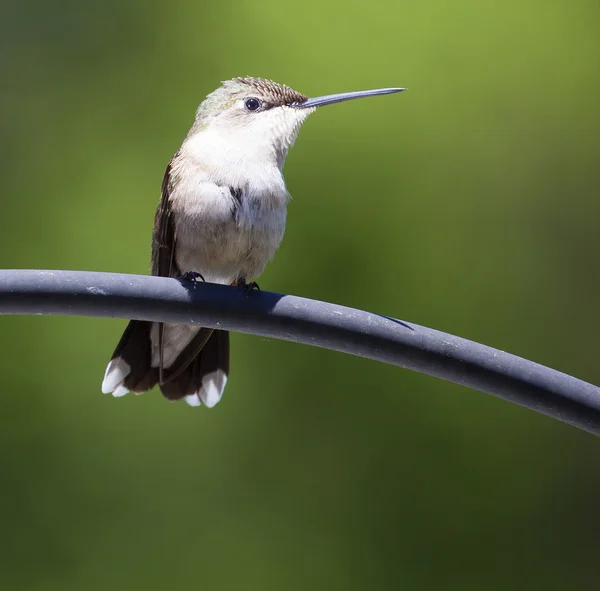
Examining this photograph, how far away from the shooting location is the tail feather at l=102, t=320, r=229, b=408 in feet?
5.65

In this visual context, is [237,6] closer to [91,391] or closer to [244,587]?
[91,391]

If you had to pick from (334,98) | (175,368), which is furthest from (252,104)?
(175,368)

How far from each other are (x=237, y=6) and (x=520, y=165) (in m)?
1.21

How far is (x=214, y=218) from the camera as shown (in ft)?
5.16

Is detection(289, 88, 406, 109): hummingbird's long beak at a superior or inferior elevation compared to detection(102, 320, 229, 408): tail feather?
superior

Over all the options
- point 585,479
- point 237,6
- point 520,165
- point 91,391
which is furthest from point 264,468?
point 237,6

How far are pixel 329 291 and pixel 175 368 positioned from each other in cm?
153

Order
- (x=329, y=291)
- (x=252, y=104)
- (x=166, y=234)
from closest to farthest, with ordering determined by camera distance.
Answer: (x=166, y=234) < (x=252, y=104) < (x=329, y=291)

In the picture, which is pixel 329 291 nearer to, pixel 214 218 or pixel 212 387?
pixel 212 387

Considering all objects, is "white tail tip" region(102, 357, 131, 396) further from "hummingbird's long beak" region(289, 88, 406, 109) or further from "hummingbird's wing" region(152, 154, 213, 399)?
"hummingbird's long beak" region(289, 88, 406, 109)

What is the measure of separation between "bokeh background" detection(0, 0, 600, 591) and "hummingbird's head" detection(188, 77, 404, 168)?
Answer: 130cm

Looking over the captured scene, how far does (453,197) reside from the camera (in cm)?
330

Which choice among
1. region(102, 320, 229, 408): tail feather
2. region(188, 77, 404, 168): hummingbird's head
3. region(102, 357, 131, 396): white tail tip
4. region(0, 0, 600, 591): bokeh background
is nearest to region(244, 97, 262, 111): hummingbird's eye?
region(188, 77, 404, 168): hummingbird's head

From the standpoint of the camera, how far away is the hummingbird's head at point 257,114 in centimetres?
171
